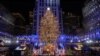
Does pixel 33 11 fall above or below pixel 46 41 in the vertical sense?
above

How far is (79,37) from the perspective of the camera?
97750 mm

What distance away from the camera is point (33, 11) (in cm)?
10875

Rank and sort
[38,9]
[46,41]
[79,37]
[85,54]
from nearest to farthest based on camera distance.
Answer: [85,54], [46,41], [79,37], [38,9]

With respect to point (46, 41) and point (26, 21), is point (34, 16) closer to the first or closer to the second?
point (26, 21)

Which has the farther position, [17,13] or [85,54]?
[17,13]

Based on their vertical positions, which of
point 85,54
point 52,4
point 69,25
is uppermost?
point 52,4

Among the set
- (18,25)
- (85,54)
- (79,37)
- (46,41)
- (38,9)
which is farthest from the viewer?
(38,9)

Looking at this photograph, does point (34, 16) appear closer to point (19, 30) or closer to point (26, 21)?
point (26, 21)

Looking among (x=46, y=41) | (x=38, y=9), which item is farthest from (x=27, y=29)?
(x=46, y=41)

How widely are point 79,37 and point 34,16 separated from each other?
2284cm

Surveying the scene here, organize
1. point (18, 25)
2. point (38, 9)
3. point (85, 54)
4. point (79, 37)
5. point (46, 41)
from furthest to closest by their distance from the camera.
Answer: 1. point (38, 9)
2. point (18, 25)
3. point (79, 37)
4. point (46, 41)
5. point (85, 54)

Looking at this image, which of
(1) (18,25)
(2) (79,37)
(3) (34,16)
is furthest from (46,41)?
(3) (34,16)

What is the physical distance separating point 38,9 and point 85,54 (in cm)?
8096

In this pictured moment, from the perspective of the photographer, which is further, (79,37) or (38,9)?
(38,9)
